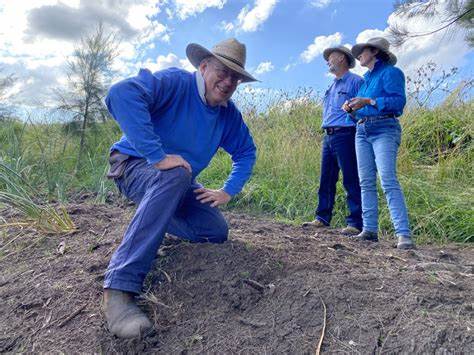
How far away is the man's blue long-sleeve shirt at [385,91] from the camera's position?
3.42 metres

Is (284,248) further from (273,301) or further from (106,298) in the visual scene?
(106,298)

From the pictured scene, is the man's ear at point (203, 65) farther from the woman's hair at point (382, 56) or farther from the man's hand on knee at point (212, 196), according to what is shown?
the woman's hair at point (382, 56)

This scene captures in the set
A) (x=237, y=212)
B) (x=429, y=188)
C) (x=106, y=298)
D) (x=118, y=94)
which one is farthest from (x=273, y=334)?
→ (x=429, y=188)

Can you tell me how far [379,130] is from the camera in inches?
139

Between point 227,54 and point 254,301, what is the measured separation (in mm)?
1377

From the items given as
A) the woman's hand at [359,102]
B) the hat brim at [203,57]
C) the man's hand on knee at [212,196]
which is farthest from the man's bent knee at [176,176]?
the woman's hand at [359,102]

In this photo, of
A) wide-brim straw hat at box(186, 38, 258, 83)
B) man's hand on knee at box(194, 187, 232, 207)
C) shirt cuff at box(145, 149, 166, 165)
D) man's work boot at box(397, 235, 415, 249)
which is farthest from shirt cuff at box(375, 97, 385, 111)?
shirt cuff at box(145, 149, 166, 165)

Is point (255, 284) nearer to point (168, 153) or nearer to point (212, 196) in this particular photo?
point (212, 196)

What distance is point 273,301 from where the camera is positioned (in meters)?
2.18

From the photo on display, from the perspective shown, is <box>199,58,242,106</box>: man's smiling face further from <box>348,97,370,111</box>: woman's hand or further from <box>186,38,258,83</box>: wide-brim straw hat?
<box>348,97,370,111</box>: woman's hand

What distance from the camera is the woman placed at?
344 cm

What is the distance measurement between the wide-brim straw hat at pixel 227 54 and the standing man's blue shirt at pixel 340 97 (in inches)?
64.1

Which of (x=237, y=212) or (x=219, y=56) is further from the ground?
(x=219, y=56)

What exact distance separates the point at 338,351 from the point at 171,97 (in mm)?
1602
